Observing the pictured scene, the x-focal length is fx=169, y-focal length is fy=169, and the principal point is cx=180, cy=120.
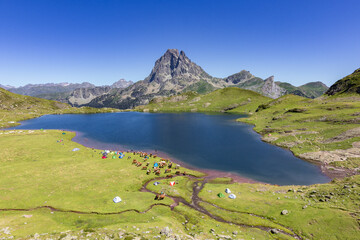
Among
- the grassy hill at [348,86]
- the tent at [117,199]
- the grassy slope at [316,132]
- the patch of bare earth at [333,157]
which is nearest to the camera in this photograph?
the tent at [117,199]

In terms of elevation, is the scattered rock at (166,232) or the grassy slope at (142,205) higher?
the scattered rock at (166,232)

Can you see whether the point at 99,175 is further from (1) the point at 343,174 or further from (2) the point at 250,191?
(1) the point at 343,174

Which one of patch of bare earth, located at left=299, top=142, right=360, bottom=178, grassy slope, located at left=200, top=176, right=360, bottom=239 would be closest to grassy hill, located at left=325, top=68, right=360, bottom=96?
patch of bare earth, located at left=299, top=142, right=360, bottom=178

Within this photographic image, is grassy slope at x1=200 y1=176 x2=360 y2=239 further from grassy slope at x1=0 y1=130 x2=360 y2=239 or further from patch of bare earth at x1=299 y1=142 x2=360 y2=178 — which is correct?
patch of bare earth at x1=299 y1=142 x2=360 y2=178

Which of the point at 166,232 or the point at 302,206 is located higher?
the point at 166,232

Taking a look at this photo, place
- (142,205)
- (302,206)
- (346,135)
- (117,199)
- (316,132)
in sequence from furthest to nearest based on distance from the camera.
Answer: (316,132)
(346,135)
(117,199)
(142,205)
(302,206)

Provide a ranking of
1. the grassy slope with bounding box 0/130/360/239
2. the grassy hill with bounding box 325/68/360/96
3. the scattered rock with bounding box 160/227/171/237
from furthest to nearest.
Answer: the grassy hill with bounding box 325/68/360/96
the grassy slope with bounding box 0/130/360/239
the scattered rock with bounding box 160/227/171/237

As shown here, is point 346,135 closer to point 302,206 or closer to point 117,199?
point 302,206

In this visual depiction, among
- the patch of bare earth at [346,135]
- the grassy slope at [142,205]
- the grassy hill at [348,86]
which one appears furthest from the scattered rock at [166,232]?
the grassy hill at [348,86]

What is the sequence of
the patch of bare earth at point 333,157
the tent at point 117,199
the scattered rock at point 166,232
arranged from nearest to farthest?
the scattered rock at point 166,232, the tent at point 117,199, the patch of bare earth at point 333,157

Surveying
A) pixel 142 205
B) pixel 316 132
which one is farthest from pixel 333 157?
pixel 142 205

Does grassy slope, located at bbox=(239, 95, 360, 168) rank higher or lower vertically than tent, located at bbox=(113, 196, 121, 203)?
higher

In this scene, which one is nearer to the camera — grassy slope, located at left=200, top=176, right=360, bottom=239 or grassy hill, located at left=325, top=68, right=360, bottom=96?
grassy slope, located at left=200, top=176, right=360, bottom=239

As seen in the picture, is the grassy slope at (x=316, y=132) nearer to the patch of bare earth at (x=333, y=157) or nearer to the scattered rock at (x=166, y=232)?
the patch of bare earth at (x=333, y=157)
